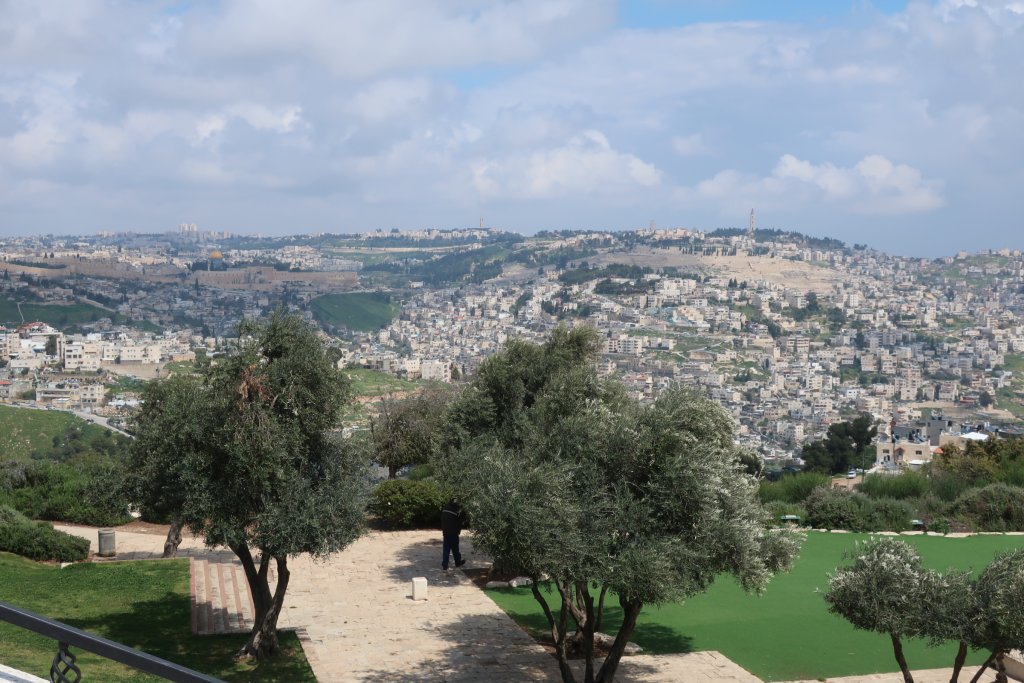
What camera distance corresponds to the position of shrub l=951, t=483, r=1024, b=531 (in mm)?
17364

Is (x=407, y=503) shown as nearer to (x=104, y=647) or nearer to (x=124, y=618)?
(x=124, y=618)

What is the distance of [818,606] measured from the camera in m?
12.2

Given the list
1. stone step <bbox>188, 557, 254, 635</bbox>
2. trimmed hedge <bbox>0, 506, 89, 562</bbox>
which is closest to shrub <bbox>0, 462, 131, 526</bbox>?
trimmed hedge <bbox>0, 506, 89, 562</bbox>

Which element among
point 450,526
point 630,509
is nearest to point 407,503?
point 450,526

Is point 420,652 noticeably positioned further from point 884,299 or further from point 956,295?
point 956,295

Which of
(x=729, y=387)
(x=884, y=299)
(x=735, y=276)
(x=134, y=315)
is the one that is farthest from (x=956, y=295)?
(x=134, y=315)

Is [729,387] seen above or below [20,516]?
below

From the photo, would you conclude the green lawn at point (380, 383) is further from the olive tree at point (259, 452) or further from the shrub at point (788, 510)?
the olive tree at point (259, 452)

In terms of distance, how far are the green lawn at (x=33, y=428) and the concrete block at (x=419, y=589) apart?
49694 millimetres

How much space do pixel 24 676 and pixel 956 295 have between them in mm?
207207

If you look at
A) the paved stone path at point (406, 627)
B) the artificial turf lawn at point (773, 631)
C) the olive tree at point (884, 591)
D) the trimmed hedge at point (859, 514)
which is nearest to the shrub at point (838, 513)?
the trimmed hedge at point (859, 514)

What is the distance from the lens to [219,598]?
40.9 feet

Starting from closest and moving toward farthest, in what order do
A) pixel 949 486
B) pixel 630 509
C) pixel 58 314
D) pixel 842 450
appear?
1. pixel 630 509
2. pixel 949 486
3. pixel 842 450
4. pixel 58 314

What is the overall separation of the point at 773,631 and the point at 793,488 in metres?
11.3
